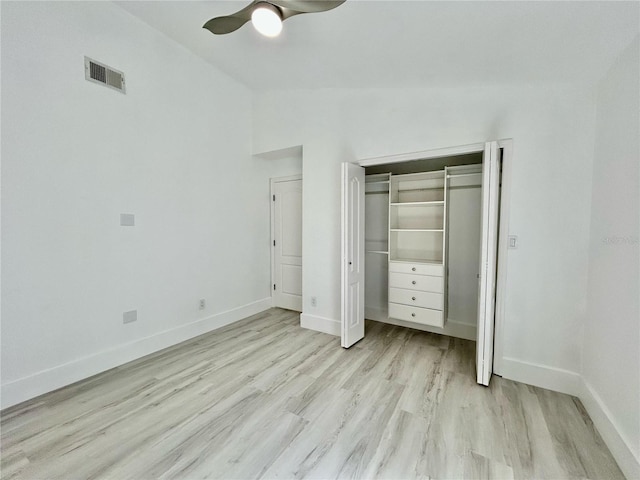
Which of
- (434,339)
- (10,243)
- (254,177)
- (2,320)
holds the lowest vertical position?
(434,339)

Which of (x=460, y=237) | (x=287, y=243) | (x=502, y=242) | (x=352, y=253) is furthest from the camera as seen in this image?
(x=287, y=243)

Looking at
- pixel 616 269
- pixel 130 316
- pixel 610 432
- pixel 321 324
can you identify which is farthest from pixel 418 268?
pixel 130 316

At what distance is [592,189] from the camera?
2.05 m

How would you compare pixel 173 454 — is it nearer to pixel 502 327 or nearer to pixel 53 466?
pixel 53 466

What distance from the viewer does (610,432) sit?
63.6 inches

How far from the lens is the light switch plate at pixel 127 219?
2621mm

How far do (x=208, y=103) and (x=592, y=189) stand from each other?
158 inches

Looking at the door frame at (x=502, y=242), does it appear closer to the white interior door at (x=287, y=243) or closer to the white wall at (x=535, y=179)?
the white wall at (x=535, y=179)

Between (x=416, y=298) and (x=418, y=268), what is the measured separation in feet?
1.23

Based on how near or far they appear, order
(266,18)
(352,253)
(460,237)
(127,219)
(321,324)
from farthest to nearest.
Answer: (321,324)
(460,237)
(352,253)
(127,219)
(266,18)

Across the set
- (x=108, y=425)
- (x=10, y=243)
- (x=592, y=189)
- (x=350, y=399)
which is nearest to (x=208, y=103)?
(x=10, y=243)

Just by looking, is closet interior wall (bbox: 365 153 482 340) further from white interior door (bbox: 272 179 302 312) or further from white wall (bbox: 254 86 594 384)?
white interior door (bbox: 272 179 302 312)

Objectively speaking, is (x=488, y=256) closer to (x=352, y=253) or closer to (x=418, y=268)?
(x=418, y=268)

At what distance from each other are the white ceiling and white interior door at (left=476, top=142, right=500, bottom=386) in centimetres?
63
